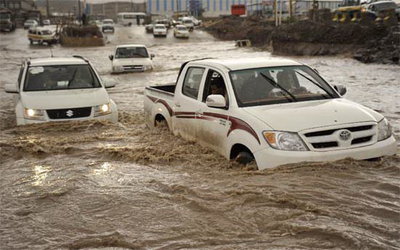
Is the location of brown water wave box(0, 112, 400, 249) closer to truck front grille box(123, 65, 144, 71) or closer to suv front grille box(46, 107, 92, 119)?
suv front grille box(46, 107, 92, 119)

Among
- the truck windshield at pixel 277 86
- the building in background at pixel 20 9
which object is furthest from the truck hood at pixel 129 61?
the building in background at pixel 20 9

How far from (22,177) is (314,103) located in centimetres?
383

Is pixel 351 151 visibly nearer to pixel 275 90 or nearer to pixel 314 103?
pixel 314 103

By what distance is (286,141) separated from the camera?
5.59 m

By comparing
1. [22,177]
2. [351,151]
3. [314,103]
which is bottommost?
[22,177]

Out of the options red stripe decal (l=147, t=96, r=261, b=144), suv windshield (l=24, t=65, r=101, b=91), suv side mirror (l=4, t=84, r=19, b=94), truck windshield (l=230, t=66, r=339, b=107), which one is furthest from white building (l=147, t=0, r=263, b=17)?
truck windshield (l=230, t=66, r=339, b=107)

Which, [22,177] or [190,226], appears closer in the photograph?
[190,226]

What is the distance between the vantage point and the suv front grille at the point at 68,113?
924 centimetres

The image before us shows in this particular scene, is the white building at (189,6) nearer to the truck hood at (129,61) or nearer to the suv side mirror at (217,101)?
the truck hood at (129,61)

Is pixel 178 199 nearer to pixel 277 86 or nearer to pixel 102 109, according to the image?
pixel 277 86

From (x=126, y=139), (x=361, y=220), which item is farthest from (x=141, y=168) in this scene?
(x=361, y=220)

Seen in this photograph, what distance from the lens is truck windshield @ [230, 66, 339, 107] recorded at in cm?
645

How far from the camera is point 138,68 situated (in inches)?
921

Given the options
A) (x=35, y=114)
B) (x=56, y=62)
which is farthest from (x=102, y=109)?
(x=56, y=62)
